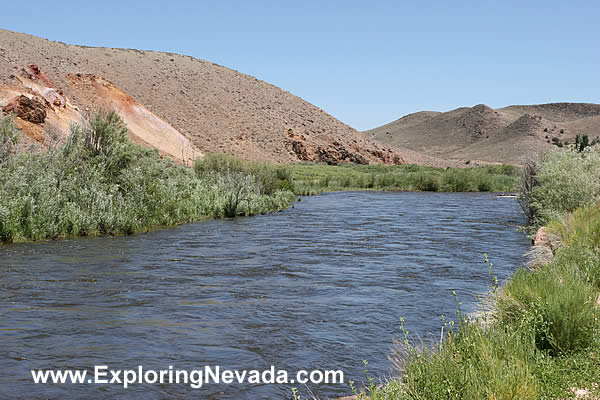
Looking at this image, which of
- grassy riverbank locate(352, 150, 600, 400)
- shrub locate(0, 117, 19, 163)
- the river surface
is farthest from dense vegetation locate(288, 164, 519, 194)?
grassy riverbank locate(352, 150, 600, 400)

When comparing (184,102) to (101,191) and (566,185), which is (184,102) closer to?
(101,191)

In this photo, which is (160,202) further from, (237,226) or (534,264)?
(534,264)

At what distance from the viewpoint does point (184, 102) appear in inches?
2778

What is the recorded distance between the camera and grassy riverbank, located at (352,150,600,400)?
401cm

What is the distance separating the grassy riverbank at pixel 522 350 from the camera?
401cm

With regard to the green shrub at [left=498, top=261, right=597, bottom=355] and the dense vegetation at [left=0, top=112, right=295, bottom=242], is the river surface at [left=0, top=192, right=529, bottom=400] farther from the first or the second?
the green shrub at [left=498, top=261, right=597, bottom=355]

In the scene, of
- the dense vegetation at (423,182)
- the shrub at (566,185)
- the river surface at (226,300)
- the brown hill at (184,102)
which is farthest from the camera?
the brown hill at (184,102)

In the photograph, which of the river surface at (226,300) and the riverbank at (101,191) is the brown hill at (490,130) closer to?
the riverbank at (101,191)

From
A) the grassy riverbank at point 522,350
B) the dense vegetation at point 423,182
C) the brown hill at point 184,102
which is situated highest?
the brown hill at point 184,102

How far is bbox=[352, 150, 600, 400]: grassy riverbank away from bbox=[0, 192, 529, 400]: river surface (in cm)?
130

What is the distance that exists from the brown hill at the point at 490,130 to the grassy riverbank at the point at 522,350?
10352 centimetres

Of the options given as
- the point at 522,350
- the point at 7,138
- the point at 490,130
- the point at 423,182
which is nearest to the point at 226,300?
the point at 522,350

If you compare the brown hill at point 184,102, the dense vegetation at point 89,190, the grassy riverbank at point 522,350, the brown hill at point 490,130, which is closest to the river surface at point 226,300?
the dense vegetation at point 89,190

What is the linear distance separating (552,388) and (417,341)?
8.10 feet
